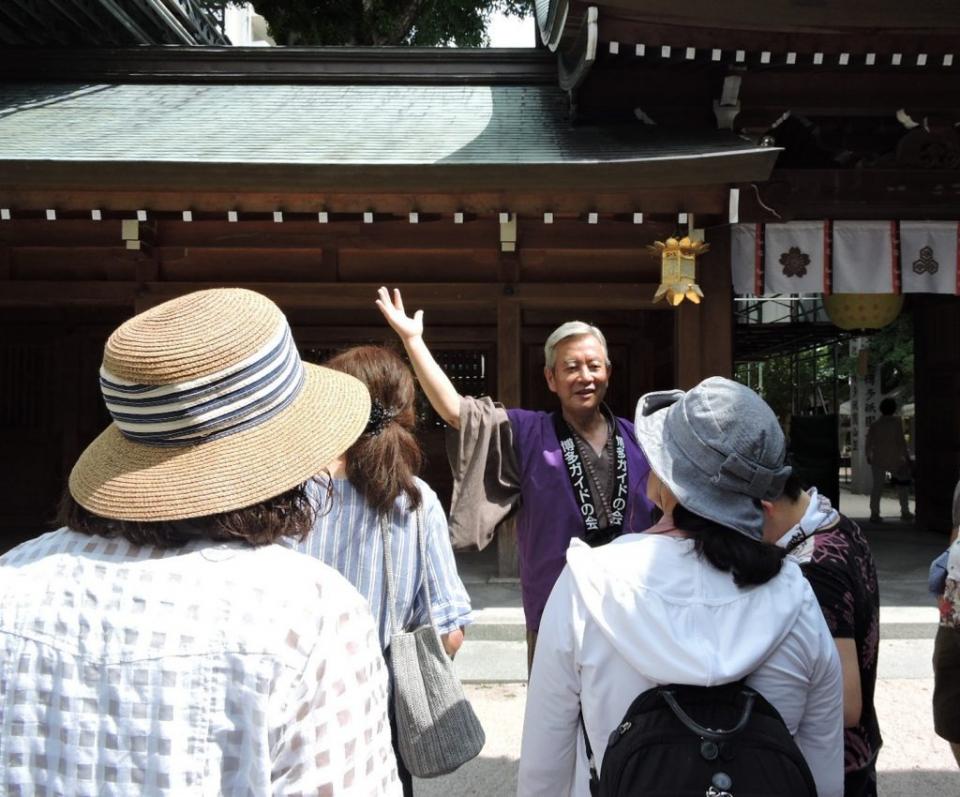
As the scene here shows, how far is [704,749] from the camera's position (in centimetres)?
110

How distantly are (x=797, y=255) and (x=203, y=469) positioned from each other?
5.96 meters

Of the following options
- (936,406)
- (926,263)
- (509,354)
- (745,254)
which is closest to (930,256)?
(926,263)

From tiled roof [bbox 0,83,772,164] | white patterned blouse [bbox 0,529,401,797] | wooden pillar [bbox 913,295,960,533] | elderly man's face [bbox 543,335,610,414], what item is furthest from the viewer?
wooden pillar [bbox 913,295,960,533]

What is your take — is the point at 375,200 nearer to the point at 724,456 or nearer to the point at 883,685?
the point at 883,685

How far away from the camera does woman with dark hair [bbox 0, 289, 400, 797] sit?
875 millimetres

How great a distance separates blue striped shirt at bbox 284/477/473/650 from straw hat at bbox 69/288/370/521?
2.63ft

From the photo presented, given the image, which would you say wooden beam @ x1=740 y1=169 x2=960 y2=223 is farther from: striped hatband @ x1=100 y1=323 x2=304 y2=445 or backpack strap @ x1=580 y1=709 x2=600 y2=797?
striped hatband @ x1=100 y1=323 x2=304 y2=445

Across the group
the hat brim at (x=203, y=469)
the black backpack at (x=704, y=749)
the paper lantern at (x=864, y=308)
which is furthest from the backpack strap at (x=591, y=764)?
the paper lantern at (x=864, y=308)

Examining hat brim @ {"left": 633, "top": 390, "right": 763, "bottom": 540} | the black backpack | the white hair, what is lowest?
the black backpack

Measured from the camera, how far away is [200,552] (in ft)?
3.11

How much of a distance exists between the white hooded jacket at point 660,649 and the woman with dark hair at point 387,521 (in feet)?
1.76

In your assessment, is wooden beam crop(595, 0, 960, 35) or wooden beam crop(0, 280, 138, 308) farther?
wooden beam crop(0, 280, 138, 308)

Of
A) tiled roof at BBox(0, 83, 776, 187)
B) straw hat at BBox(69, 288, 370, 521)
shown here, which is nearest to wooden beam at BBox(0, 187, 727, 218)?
tiled roof at BBox(0, 83, 776, 187)

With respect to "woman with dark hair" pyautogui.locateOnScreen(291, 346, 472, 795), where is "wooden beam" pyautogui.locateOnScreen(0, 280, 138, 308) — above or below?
below
